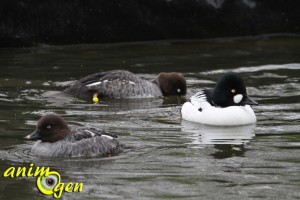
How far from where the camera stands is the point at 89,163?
10289 mm

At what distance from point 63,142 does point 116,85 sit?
191 inches

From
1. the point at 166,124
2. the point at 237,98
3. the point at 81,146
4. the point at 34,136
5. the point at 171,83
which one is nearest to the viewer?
the point at 34,136

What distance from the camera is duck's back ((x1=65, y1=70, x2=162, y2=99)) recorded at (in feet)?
49.8

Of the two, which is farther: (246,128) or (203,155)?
(246,128)

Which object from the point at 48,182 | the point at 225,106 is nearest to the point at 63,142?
the point at 48,182

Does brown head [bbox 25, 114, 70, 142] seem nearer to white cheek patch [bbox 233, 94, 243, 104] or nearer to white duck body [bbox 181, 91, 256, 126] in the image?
white duck body [bbox 181, 91, 256, 126]

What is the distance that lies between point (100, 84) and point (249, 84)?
2.59m

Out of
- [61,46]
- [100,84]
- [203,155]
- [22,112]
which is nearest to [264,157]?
[203,155]

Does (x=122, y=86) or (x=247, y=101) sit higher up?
(x=122, y=86)

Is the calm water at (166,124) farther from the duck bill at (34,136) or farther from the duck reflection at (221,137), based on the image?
the duck bill at (34,136)

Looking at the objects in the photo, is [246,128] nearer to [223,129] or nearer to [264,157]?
[223,129]

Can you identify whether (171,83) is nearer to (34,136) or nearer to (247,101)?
(247,101)

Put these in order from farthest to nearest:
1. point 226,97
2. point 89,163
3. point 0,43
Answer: point 0,43 < point 226,97 < point 89,163

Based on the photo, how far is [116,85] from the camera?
15367mm
